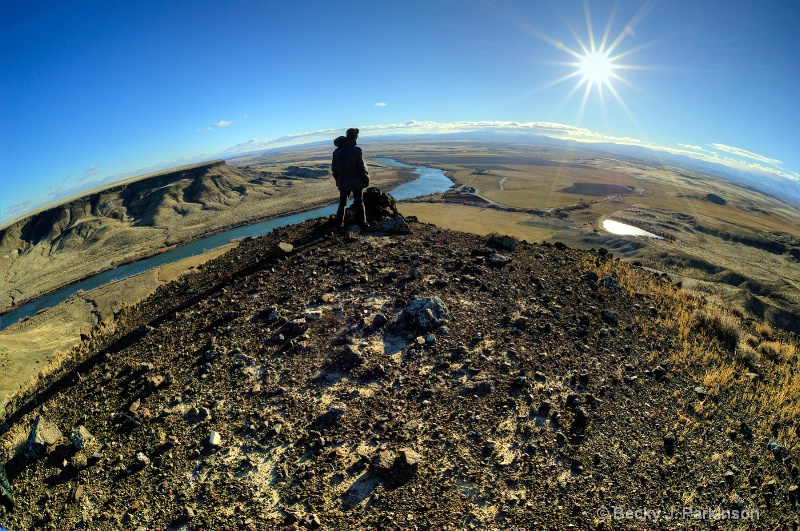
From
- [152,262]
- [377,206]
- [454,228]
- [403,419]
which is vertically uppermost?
[377,206]

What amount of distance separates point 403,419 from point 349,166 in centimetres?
956

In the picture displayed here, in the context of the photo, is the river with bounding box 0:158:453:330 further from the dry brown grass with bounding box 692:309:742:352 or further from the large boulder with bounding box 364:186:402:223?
the dry brown grass with bounding box 692:309:742:352

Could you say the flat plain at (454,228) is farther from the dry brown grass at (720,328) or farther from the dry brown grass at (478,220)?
the dry brown grass at (720,328)

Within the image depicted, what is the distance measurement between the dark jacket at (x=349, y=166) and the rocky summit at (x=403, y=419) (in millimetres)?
4347

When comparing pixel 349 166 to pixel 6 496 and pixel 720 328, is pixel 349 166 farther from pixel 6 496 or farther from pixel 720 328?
pixel 720 328

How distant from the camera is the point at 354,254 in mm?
11414

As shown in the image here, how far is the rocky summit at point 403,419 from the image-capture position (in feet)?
15.3

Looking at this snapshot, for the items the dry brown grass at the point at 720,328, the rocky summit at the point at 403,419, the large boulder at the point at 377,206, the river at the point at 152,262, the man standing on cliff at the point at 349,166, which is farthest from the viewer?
the river at the point at 152,262

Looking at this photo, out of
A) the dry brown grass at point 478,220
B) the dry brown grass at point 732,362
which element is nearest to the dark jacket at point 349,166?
the dry brown grass at point 732,362

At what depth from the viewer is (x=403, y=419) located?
5.79 metres

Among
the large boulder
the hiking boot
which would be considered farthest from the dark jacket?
the hiking boot

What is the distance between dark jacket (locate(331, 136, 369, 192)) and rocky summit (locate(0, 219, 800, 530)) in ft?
14.3

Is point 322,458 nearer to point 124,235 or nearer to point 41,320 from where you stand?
point 41,320

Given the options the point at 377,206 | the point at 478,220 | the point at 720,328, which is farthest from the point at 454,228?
the point at 720,328
